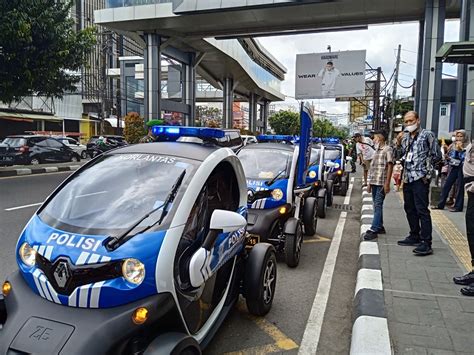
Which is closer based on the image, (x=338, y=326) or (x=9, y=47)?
(x=338, y=326)

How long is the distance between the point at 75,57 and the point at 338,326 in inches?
536

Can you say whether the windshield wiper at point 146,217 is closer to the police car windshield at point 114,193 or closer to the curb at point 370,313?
the police car windshield at point 114,193

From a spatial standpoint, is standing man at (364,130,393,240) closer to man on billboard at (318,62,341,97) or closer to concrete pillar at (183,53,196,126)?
man on billboard at (318,62,341,97)

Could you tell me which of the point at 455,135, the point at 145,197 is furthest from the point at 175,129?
the point at 455,135

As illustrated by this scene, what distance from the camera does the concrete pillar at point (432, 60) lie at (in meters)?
14.8

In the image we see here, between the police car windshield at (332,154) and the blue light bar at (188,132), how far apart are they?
8.89 meters

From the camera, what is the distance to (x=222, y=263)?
311cm

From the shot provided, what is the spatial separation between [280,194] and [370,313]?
213cm

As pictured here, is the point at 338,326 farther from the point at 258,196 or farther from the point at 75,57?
the point at 75,57

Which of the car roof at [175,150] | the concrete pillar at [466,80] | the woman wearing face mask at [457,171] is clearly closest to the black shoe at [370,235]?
the woman wearing face mask at [457,171]

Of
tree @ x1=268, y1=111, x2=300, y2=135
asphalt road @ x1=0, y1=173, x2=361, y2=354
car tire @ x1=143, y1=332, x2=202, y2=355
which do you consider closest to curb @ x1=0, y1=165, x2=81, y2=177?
A: asphalt road @ x1=0, y1=173, x2=361, y2=354

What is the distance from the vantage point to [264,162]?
6.22 metres

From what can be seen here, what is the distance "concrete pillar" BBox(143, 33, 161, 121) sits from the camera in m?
19.9

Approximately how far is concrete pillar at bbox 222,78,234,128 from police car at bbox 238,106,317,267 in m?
26.9
